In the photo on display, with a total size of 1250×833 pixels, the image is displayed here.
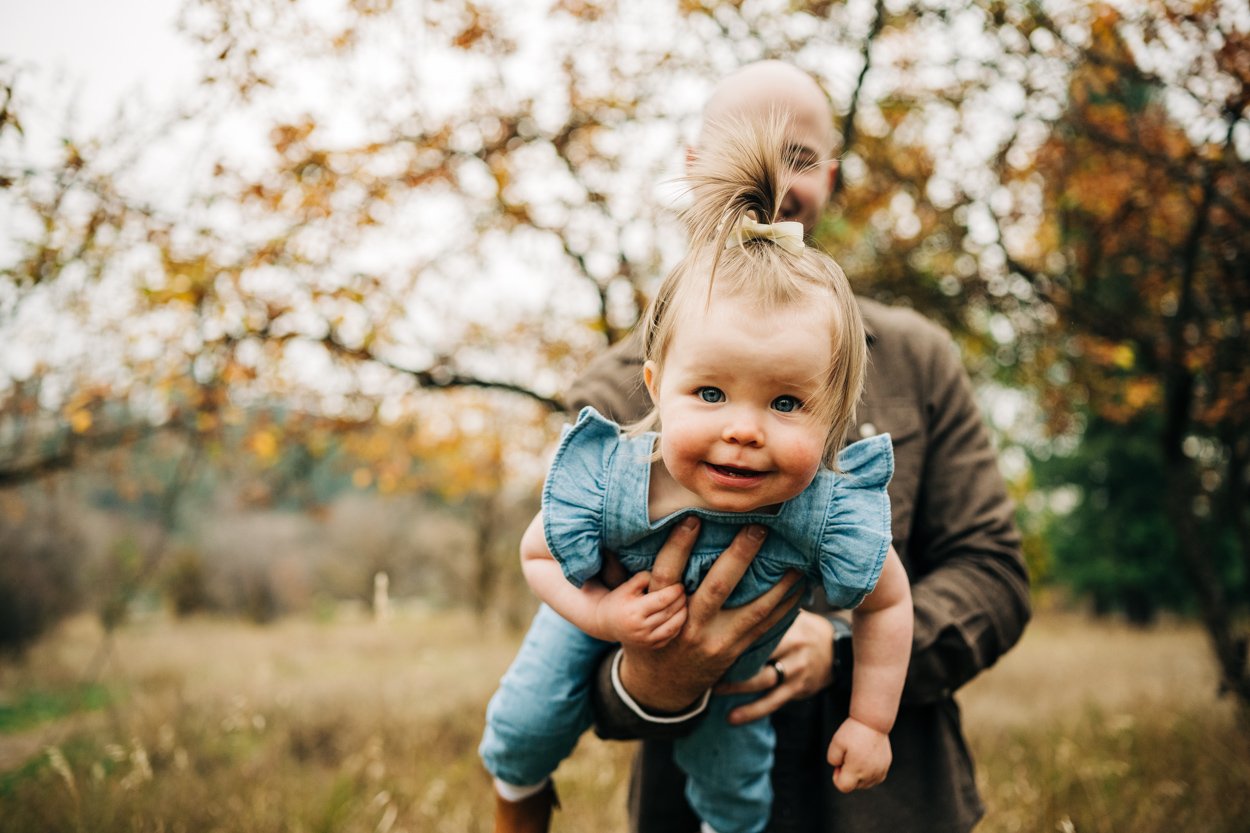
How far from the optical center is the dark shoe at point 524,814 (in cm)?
185

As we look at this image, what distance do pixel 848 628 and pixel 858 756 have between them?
0.35m

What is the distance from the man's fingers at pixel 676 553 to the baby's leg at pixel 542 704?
0.39 m

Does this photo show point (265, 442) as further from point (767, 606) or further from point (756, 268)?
point (756, 268)

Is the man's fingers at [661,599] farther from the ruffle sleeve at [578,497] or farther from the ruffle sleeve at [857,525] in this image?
the ruffle sleeve at [857,525]

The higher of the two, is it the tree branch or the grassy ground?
the tree branch

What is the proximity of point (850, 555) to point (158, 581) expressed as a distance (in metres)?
16.8

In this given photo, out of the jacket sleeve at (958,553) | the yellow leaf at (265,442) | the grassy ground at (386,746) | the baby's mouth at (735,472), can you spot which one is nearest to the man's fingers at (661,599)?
the baby's mouth at (735,472)

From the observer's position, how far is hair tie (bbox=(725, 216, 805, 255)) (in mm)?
1362

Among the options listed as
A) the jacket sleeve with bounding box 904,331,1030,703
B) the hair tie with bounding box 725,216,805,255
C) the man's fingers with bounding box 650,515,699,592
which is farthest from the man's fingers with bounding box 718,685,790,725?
the hair tie with bounding box 725,216,805,255

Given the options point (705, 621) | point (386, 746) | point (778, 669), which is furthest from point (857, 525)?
point (386, 746)

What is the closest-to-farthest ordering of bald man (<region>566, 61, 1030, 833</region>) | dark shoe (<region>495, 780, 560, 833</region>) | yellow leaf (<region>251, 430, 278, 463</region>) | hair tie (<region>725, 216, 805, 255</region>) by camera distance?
hair tie (<region>725, 216, 805, 255</region>) < bald man (<region>566, 61, 1030, 833</region>) < dark shoe (<region>495, 780, 560, 833</region>) < yellow leaf (<region>251, 430, 278, 463</region>)

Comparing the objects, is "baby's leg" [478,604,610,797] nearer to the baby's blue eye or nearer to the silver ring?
the silver ring

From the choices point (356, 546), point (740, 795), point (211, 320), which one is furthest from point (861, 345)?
point (356, 546)

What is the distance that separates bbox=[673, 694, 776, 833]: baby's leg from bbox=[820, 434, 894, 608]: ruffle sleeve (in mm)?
469
